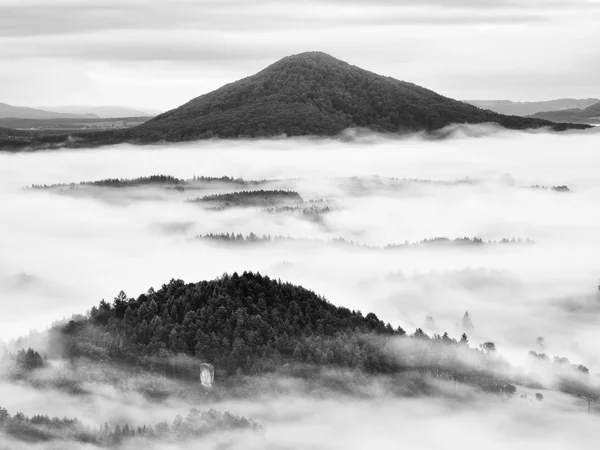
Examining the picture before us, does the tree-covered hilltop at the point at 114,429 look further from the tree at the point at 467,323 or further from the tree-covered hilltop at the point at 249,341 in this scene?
the tree at the point at 467,323

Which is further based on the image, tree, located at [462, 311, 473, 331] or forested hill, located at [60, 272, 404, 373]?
tree, located at [462, 311, 473, 331]

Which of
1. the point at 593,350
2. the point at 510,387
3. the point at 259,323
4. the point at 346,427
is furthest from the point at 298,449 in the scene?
the point at 593,350

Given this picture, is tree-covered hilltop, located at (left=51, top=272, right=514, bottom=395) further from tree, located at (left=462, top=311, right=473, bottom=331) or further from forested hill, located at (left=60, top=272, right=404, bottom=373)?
tree, located at (left=462, top=311, right=473, bottom=331)

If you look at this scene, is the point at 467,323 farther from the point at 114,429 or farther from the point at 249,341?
the point at 114,429

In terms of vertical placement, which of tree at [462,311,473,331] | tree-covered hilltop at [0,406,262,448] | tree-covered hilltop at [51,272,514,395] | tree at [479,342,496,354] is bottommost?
tree at [462,311,473,331]

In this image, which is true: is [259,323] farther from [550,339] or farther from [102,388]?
[550,339]

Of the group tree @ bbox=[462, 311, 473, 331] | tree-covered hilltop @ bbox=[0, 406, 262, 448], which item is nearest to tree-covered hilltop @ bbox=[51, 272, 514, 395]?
tree-covered hilltop @ bbox=[0, 406, 262, 448]

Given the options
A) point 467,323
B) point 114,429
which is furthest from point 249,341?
point 467,323

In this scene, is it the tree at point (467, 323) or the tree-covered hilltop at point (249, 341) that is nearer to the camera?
the tree-covered hilltop at point (249, 341)

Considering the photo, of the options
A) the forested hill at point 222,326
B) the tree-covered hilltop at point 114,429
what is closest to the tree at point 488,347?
the forested hill at point 222,326
